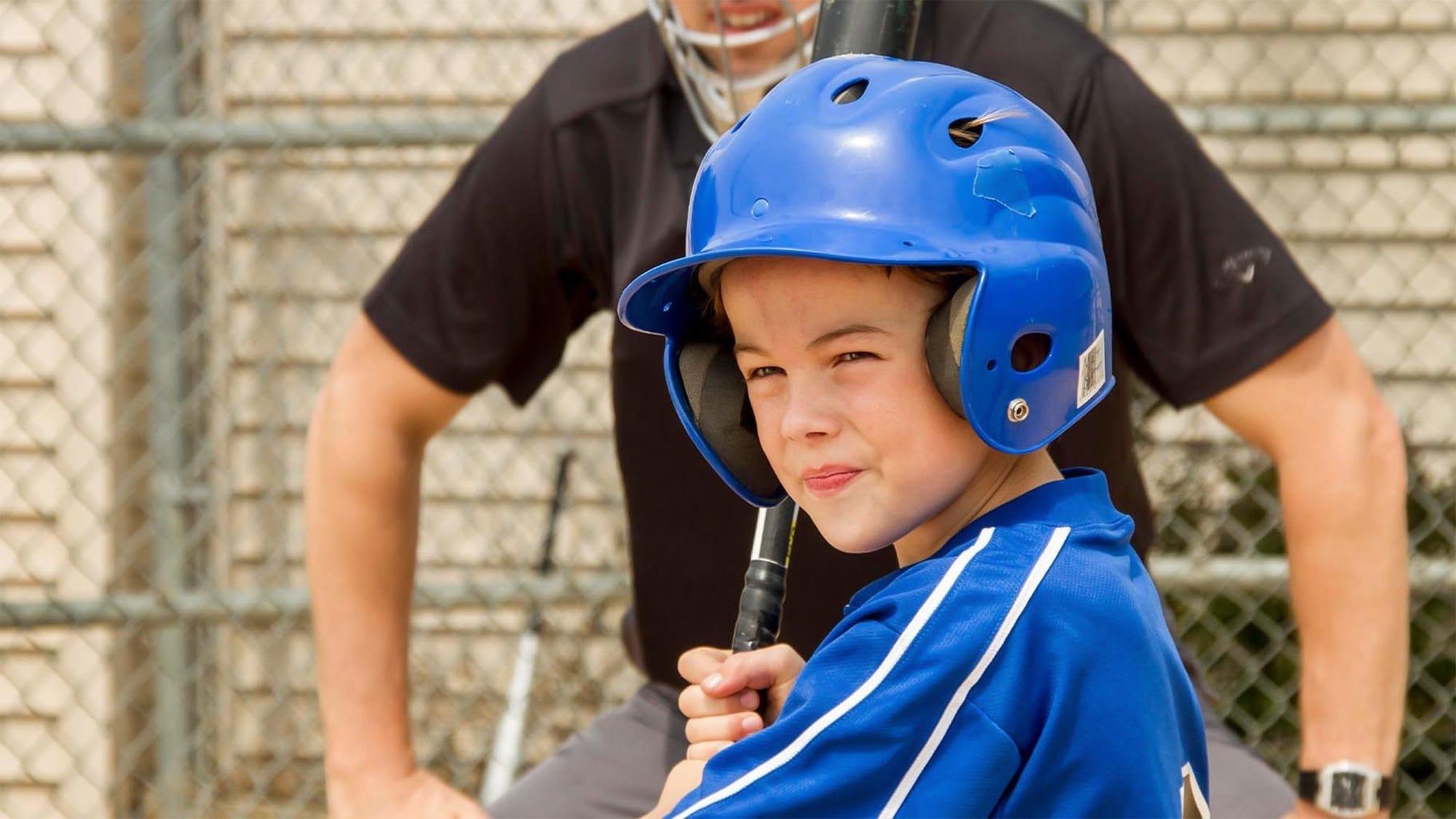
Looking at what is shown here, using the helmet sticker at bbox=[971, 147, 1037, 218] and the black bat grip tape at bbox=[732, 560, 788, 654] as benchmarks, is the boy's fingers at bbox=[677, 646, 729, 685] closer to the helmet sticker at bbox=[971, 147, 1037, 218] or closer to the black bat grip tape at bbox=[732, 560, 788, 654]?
the black bat grip tape at bbox=[732, 560, 788, 654]

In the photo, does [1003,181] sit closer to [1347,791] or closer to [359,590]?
[1347,791]

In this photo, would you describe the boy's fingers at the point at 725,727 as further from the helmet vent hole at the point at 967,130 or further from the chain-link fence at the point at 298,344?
the chain-link fence at the point at 298,344

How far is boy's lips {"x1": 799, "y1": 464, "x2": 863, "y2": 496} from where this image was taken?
1423mm

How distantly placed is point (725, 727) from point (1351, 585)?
3.40ft

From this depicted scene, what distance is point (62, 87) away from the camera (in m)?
5.01

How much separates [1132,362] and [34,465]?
387 cm

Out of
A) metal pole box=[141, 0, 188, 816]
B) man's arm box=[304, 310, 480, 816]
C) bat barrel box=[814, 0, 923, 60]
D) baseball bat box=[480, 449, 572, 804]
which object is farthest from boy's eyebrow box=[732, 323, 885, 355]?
metal pole box=[141, 0, 188, 816]

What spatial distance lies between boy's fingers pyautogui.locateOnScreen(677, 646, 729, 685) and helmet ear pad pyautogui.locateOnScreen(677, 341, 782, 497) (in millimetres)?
183

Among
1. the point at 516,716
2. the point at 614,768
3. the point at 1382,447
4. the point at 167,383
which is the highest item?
the point at 1382,447

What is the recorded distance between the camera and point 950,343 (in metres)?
1.38

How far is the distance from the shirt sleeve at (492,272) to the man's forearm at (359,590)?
0.16 meters

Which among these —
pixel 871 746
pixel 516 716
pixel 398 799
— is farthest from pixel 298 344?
pixel 871 746

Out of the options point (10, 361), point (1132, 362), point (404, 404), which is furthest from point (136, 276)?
point (1132, 362)

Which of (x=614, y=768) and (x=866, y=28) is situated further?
(x=614, y=768)
